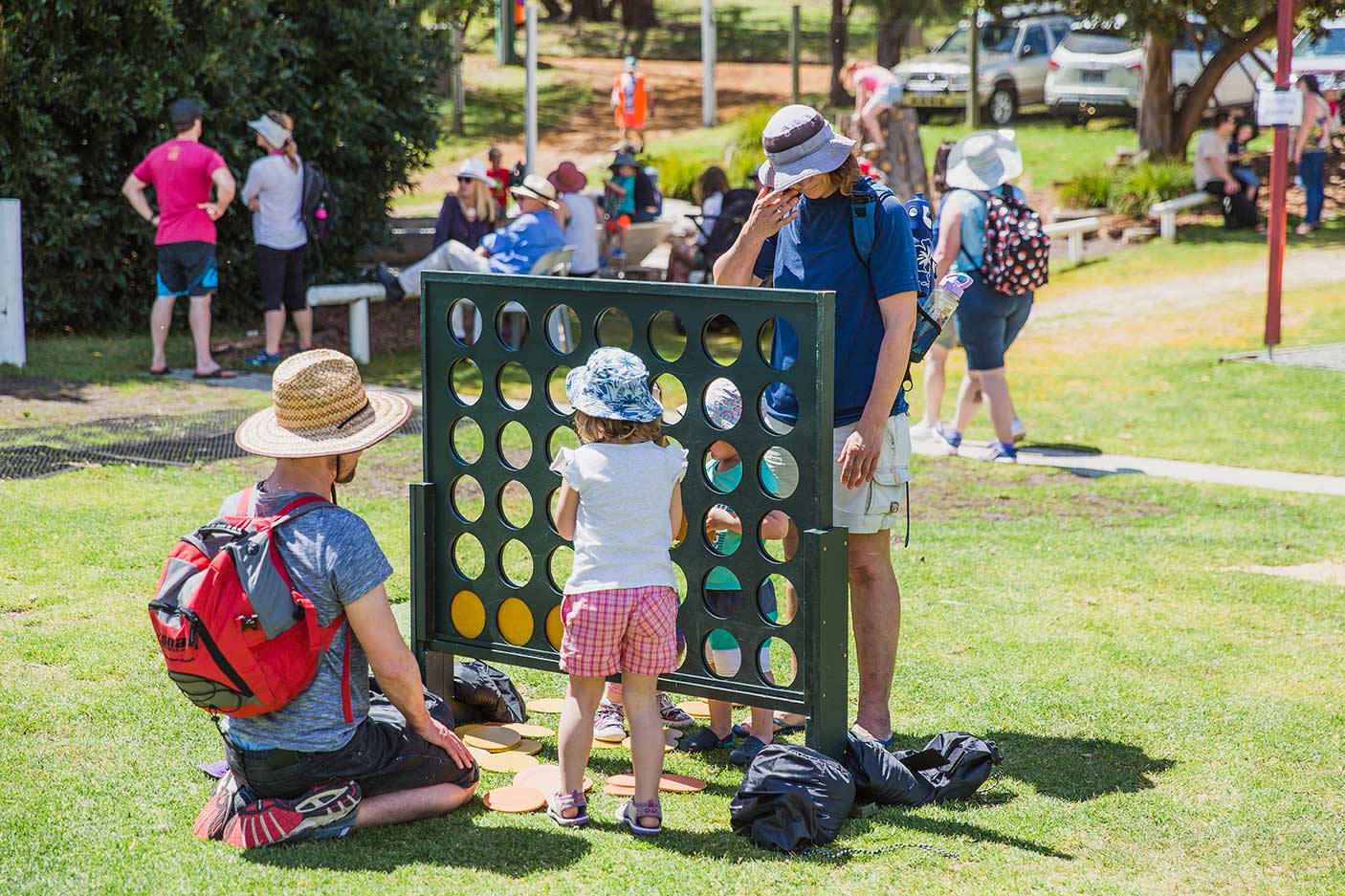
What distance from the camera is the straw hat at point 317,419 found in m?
3.70

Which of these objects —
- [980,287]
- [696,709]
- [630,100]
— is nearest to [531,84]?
[630,100]

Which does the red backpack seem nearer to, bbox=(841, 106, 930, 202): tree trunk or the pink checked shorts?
the pink checked shorts

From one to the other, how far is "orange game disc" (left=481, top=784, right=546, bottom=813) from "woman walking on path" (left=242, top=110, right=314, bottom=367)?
792cm

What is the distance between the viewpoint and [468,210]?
12.4 m

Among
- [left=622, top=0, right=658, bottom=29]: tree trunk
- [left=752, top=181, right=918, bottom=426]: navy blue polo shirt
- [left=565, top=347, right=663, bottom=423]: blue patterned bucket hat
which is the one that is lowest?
[left=565, top=347, right=663, bottom=423]: blue patterned bucket hat

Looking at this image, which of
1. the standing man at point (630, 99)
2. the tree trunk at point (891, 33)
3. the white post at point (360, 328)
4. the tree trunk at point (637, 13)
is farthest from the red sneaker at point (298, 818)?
the tree trunk at point (637, 13)

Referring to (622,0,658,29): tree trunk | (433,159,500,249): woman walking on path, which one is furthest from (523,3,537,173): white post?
(622,0,658,29): tree trunk

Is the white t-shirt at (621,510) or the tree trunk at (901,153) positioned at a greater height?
the tree trunk at (901,153)

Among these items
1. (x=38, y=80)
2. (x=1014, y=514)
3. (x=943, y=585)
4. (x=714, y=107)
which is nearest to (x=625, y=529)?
(x=943, y=585)

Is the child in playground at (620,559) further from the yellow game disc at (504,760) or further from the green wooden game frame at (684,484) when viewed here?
the yellow game disc at (504,760)

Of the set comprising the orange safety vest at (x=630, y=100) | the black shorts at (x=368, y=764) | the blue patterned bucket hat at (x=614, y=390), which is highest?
the orange safety vest at (x=630, y=100)

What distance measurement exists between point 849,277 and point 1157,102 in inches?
734

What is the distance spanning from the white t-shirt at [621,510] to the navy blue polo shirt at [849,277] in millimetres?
570

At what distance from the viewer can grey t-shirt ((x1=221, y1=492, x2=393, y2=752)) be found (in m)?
3.60
